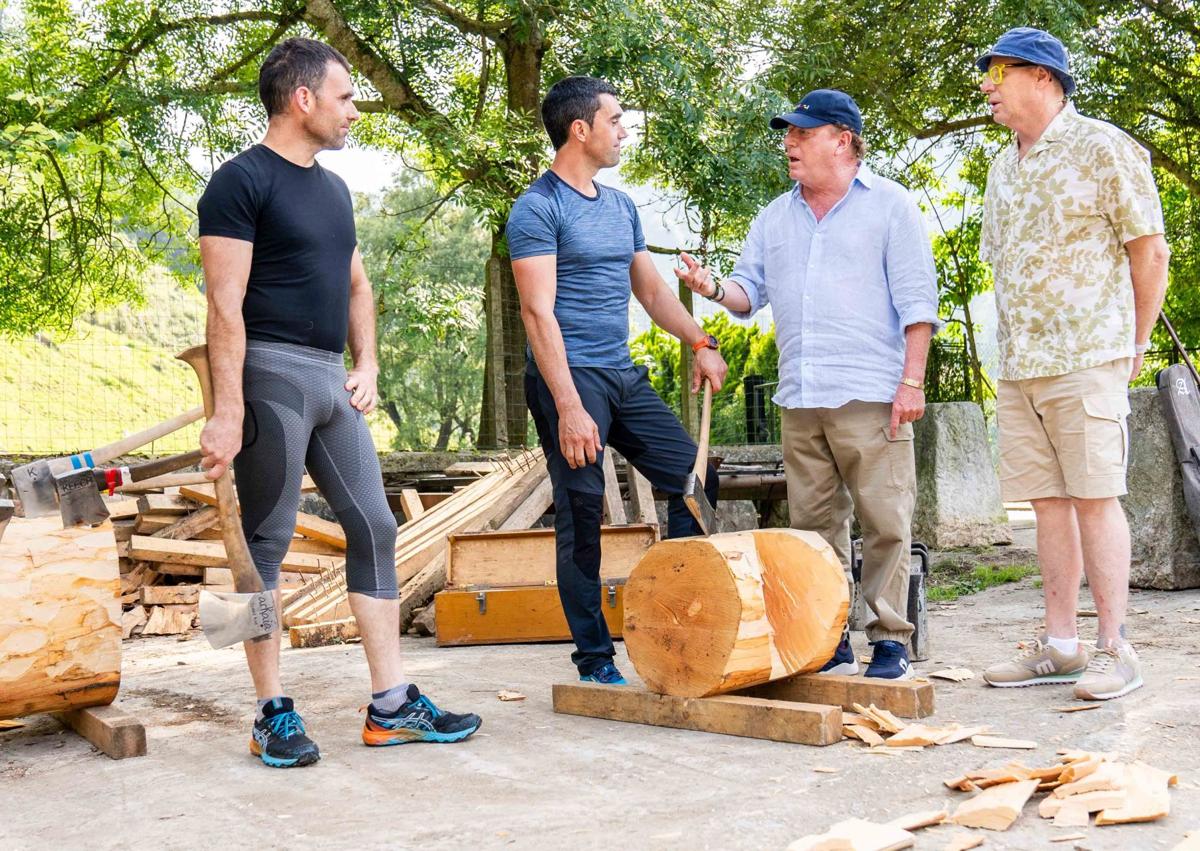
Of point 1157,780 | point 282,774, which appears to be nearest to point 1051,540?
point 1157,780

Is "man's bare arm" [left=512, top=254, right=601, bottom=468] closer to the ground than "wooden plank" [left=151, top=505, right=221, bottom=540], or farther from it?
farther from it

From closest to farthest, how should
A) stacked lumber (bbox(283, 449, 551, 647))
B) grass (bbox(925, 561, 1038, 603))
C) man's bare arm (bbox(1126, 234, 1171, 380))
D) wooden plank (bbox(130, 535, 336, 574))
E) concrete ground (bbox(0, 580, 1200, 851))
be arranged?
concrete ground (bbox(0, 580, 1200, 851)) → man's bare arm (bbox(1126, 234, 1171, 380)) → stacked lumber (bbox(283, 449, 551, 647)) → grass (bbox(925, 561, 1038, 603)) → wooden plank (bbox(130, 535, 336, 574))

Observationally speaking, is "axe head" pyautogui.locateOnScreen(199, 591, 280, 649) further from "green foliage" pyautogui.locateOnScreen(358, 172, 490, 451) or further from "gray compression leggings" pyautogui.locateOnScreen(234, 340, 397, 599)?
"green foliage" pyautogui.locateOnScreen(358, 172, 490, 451)

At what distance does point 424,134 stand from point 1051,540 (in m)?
7.03

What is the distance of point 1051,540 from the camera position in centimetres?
408

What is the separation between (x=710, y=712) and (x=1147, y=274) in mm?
2043

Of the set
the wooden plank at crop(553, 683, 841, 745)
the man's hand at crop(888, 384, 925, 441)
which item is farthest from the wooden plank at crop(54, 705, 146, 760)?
the man's hand at crop(888, 384, 925, 441)

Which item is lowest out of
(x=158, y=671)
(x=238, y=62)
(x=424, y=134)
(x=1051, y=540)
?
(x=158, y=671)

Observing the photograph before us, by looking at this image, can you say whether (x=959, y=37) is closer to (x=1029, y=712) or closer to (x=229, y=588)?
(x=229, y=588)

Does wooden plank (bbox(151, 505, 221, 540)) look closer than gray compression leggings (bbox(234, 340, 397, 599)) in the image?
No

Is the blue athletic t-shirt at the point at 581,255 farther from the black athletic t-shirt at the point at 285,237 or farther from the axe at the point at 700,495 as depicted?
the black athletic t-shirt at the point at 285,237

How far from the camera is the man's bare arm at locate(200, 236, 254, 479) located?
3.23 m

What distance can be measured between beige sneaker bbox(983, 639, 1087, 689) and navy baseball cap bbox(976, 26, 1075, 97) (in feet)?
6.34

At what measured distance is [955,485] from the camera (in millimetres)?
9461
